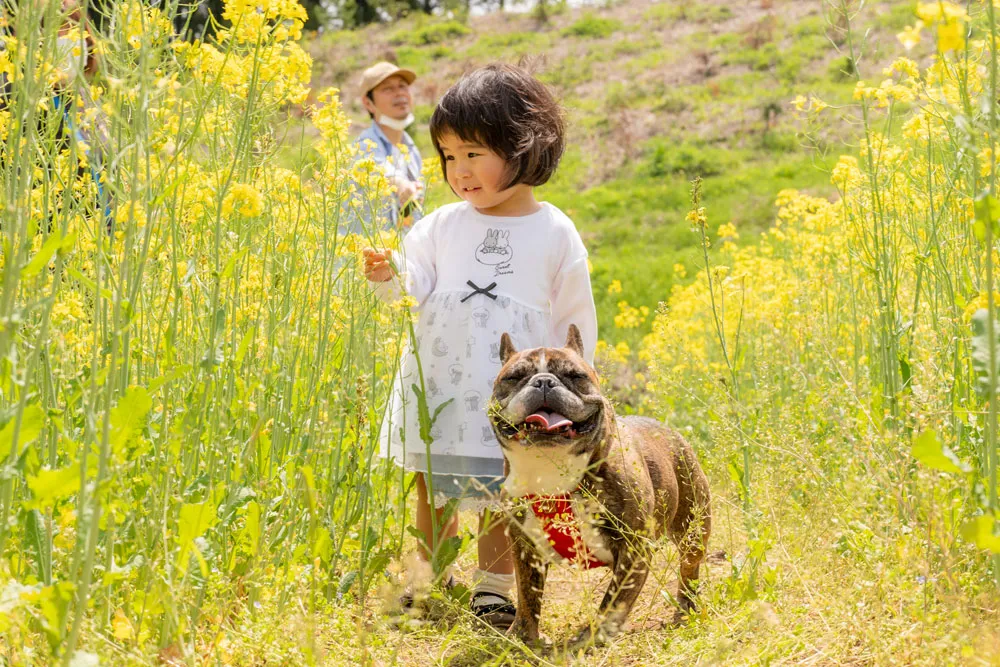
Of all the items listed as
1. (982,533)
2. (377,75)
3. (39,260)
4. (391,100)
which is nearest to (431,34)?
(377,75)

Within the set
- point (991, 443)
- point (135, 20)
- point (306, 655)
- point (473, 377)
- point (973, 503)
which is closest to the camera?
point (991, 443)

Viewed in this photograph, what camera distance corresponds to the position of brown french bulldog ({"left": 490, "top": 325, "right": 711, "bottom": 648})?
7.83ft

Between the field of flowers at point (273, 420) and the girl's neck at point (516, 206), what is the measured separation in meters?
0.39

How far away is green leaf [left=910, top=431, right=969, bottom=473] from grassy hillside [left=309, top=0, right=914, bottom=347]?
2.32m

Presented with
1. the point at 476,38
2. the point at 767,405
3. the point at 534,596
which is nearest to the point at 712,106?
the point at 476,38

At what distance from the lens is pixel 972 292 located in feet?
8.23

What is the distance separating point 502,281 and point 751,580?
3.47 ft

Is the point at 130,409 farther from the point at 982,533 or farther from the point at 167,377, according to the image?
the point at 982,533

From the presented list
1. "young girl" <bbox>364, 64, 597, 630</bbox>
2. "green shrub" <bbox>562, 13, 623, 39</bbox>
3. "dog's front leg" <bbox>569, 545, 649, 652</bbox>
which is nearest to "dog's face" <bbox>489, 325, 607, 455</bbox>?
"dog's front leg" <bbox>569, 545, 649, 652</bbox>

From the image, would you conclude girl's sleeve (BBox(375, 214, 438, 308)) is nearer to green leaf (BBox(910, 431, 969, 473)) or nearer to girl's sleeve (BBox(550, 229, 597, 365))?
girl's sleeve (BBox(550, 229, 597, 365))

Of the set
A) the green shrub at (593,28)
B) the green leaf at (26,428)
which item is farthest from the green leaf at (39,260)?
the green shrub at (593,28)

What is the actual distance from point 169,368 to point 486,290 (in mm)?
1064

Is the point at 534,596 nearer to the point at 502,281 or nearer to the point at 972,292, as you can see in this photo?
the point at 502,281

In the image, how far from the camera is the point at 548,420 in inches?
94.7
